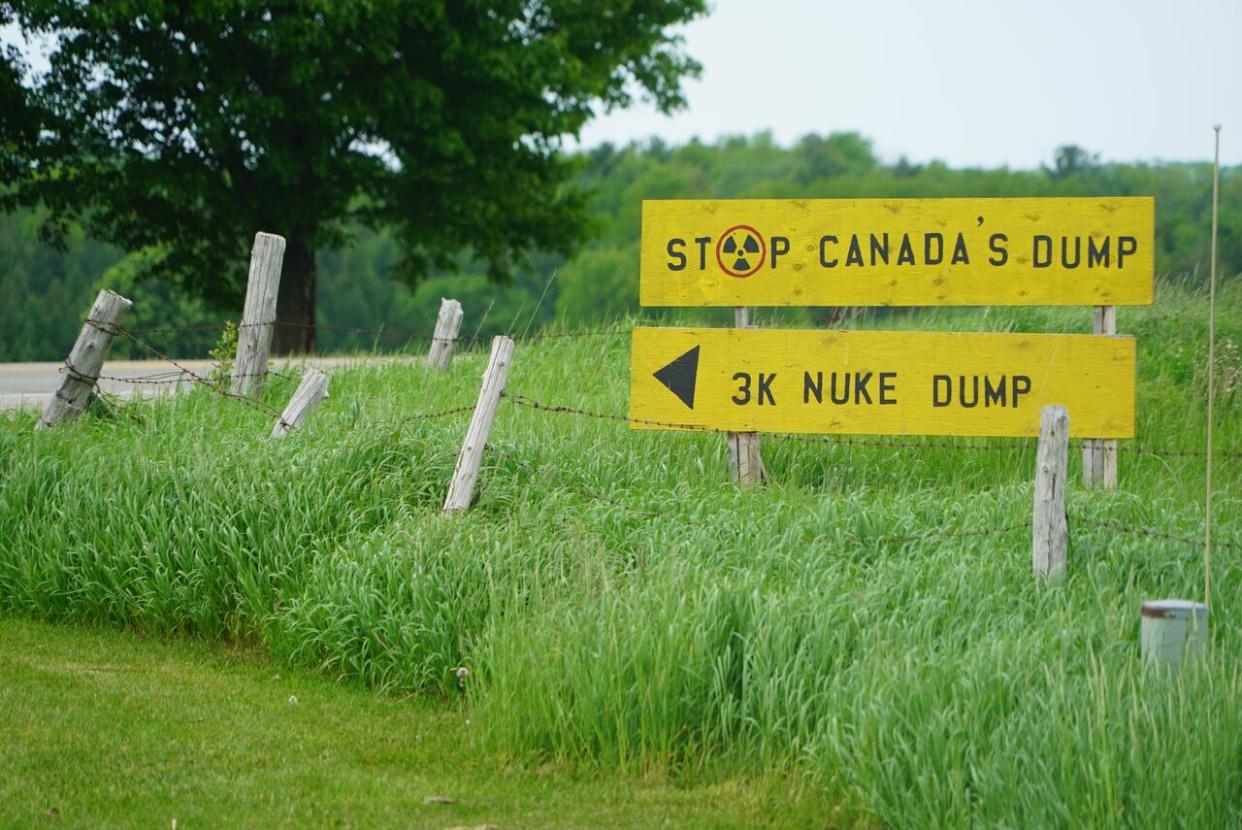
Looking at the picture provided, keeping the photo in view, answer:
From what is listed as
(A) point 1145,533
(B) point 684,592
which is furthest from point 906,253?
(B) point 684,592

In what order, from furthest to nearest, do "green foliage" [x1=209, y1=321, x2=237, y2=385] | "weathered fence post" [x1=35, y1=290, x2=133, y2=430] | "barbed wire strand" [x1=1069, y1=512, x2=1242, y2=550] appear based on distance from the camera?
"green foliage" [x1=209, y1=321, x2=237, y2=385] < "weathered fence post" [x1=35, y1=290, x2=133, y2=430] < "barbed wire strand" [x1=1069, y1=512, x2=1242, y2=550]

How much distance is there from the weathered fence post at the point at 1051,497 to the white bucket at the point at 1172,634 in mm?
1033

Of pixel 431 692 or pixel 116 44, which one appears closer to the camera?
pixel 431 692

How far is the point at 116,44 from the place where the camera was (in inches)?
846

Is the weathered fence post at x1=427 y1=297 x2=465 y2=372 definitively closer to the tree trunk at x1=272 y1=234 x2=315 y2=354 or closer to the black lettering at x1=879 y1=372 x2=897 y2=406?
the black lettering at x1=879 y1=372 x2=897 y2=406

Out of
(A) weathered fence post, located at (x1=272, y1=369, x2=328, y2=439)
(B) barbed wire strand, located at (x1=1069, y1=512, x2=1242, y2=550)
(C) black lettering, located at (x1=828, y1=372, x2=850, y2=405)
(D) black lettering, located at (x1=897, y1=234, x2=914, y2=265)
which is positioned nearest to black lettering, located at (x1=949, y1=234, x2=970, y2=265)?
(D) black lettering, located at (x1=897, y1=234, x2=914, y2=265)

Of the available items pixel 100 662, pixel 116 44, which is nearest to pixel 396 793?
pixel 100 662

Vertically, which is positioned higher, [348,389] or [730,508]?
[348,389]

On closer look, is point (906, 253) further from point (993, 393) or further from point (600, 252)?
point (600, 252)

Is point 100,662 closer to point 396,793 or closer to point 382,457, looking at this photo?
point 382,457

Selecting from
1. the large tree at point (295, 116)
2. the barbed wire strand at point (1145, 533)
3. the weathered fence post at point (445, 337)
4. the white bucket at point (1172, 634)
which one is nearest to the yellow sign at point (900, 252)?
the barbed wire strand at point (1145, 533)

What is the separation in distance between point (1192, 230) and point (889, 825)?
1981 inches

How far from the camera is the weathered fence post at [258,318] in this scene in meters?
10.6

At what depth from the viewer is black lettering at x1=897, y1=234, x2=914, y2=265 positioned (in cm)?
914
